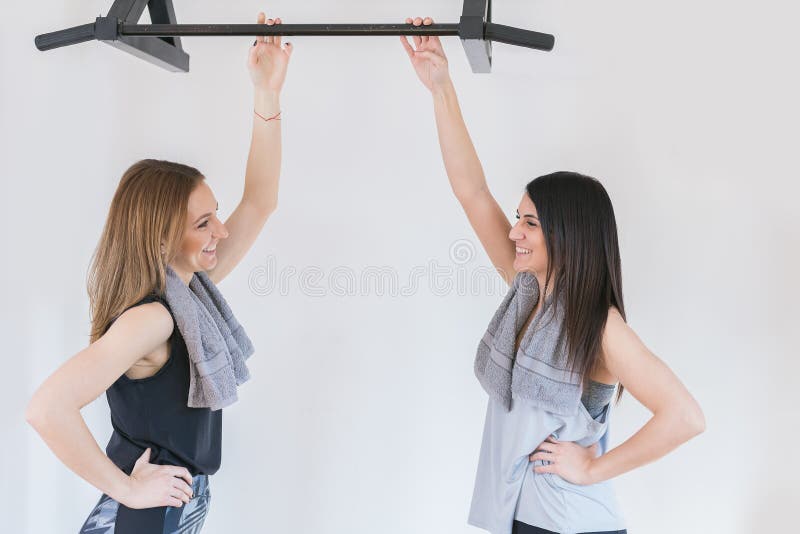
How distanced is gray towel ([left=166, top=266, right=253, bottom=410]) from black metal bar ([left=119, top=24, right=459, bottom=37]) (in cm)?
45

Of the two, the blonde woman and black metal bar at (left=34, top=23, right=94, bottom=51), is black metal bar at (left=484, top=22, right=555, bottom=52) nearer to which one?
the blonde woman

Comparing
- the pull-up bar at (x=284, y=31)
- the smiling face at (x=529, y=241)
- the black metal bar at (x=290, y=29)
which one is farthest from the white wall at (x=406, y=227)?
the black metal bar at (x=290, y=29)

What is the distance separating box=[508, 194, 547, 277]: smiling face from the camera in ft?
5.26

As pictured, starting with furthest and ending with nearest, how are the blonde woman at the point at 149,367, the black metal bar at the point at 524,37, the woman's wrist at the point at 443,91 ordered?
the woman's wrist at the point at 443,91
the blonde woman at the point at 149,367
the black metal bar at the point at 524,37

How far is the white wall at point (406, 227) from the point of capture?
202 centimetres

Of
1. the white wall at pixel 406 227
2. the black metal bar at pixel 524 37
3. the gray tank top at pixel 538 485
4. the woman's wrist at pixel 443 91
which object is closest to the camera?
the black metal bar at pixel 524 37

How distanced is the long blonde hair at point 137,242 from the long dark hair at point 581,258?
0.72 metres

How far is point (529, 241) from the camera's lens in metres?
1.62

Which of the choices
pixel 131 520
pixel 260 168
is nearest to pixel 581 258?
pixel 260 168

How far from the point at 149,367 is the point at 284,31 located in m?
0.68

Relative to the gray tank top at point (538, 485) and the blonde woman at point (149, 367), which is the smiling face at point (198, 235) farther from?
the gray tank top at point (538, 485)

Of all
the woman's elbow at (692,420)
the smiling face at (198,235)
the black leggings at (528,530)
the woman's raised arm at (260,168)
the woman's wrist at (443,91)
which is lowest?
the black leggings at (528,530)

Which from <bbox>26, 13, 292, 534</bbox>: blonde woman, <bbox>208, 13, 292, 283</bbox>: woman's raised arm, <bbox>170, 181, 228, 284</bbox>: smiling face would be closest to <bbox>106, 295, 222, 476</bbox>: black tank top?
<bbox>26, 13, 292, 534</bbox>: blonde woman

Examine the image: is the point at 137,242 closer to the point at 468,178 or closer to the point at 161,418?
the point at 161,418
